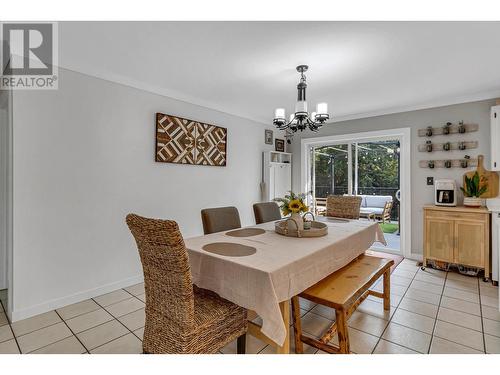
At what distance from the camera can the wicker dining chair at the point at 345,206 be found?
342 cm

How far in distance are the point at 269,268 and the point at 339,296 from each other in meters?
0.61

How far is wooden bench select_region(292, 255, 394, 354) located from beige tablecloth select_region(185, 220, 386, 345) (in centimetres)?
10

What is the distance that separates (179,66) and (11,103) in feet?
4.80

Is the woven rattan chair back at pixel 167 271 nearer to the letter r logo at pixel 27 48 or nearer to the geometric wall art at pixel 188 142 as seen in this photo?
the letter r logo at pixel 27 48

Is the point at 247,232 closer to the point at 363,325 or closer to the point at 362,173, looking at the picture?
the point at 363,325

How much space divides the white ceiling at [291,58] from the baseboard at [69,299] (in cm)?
221

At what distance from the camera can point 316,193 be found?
5250mm

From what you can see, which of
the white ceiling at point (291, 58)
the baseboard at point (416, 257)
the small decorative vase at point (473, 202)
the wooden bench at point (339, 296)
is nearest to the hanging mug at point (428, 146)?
the white ceiling at point (291, 58)

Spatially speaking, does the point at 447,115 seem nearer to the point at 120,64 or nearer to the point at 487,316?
the point at 487,316
